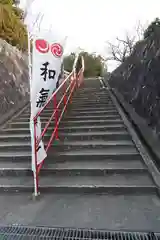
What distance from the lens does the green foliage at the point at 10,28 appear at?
7.54 meters

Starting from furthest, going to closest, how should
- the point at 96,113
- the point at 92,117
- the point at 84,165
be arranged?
the point at 96,113 → the point at 92,117 → the point at 84,165

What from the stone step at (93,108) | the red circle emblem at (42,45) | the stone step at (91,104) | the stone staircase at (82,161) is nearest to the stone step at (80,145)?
the stone staircase at (82,161)

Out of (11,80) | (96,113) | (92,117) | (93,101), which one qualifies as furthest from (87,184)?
(11,80)

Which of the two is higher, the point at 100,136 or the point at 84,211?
the point at 100,136

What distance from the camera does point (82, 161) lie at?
12.4 ft

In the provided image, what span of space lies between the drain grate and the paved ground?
8 cm

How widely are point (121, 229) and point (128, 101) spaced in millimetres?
4563

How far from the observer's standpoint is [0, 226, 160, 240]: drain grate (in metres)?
2.20

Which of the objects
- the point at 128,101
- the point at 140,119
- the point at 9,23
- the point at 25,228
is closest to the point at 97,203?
the point at 25,228

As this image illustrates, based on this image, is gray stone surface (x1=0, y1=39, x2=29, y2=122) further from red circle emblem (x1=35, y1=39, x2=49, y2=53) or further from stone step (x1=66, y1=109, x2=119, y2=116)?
red circle emblem (x1=35, y1=39, x2=49, y2=53)

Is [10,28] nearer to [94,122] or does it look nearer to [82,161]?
[94,122]

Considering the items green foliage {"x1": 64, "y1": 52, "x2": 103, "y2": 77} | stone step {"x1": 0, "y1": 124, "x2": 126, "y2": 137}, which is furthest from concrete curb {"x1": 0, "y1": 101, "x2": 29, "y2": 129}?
green foliage {"x1": 64, "y1": 52, "x2": 103, "y2": 77}

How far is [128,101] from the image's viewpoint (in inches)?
252

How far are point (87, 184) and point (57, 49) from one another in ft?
6.83
